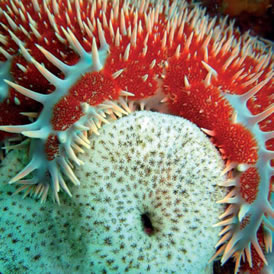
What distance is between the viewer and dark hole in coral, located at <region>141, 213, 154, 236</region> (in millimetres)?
2199

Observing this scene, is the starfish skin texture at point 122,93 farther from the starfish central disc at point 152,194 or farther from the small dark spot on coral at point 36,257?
the small dark spot on coral at point 36,257

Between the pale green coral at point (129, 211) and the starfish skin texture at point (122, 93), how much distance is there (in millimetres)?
125

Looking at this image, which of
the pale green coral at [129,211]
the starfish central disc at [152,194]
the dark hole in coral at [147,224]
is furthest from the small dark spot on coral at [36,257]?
the dark hole in coral at [147,224]

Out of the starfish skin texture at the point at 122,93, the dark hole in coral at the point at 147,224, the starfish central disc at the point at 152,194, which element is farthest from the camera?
the dark hole in coral at the point at 147,224

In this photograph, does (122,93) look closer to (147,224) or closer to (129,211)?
(129,211)

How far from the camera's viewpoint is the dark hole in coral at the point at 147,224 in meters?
2.20

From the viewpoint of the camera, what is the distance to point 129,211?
2154 mm

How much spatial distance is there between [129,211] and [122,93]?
3.07 ft

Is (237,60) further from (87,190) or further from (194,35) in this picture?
(87,190)

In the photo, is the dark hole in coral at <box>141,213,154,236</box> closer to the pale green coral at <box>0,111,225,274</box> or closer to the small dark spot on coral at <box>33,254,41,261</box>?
the pale green coral at <box>0,111,225,274</box>

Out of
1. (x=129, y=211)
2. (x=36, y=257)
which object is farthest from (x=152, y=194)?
(x=36, y=257)

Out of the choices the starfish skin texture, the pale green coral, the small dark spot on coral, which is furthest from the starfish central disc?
the small dark spot on coral

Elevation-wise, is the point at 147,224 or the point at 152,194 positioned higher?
the point at 152,194

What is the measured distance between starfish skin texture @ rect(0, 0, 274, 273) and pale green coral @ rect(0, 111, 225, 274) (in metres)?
0.12
